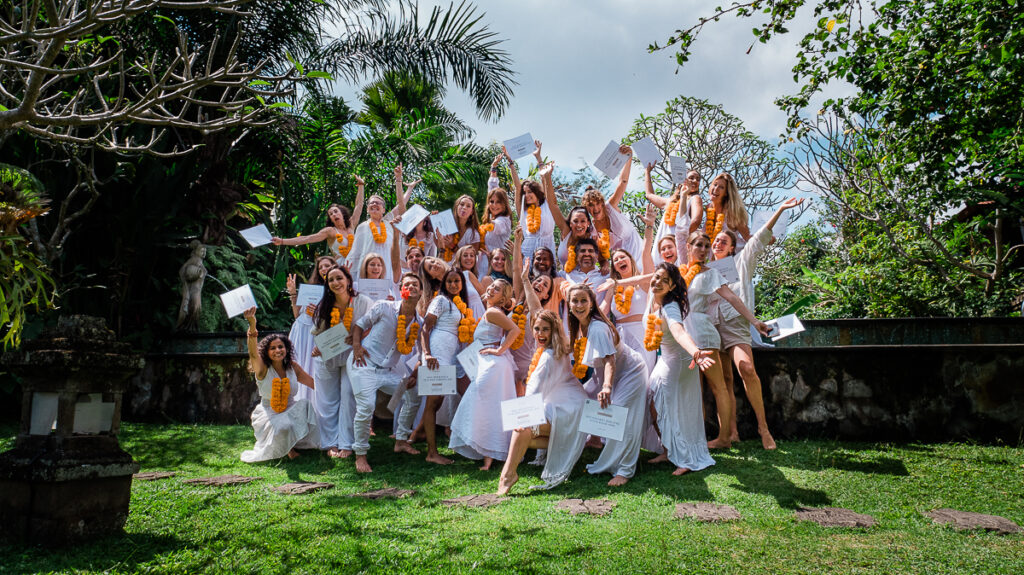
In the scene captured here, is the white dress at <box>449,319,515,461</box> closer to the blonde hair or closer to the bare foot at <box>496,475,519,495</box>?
the bare foot at <box>496,475,519,495</box>

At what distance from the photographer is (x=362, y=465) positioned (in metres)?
5.80

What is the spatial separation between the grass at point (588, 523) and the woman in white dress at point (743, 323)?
322 mm

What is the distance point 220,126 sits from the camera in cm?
361

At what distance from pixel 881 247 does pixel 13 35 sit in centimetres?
1228

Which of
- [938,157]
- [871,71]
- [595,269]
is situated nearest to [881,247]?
[938,157]

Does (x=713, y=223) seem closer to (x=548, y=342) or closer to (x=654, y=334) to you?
(x=654, y=334)

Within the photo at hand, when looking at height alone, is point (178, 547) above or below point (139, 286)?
below

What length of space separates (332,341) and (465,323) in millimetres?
1266

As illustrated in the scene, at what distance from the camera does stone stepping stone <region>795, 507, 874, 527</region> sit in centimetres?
394

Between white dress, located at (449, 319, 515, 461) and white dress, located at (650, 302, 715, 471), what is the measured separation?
1.31 m

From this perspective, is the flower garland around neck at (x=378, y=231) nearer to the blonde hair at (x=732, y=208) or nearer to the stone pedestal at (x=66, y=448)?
the blonde hair at (x=732, y=208)

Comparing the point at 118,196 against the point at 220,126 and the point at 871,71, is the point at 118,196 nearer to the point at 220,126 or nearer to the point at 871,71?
the point at 220,126

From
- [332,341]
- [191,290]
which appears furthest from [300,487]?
[191,290]

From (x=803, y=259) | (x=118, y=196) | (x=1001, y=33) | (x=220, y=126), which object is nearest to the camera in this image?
(x=220, y=126)
